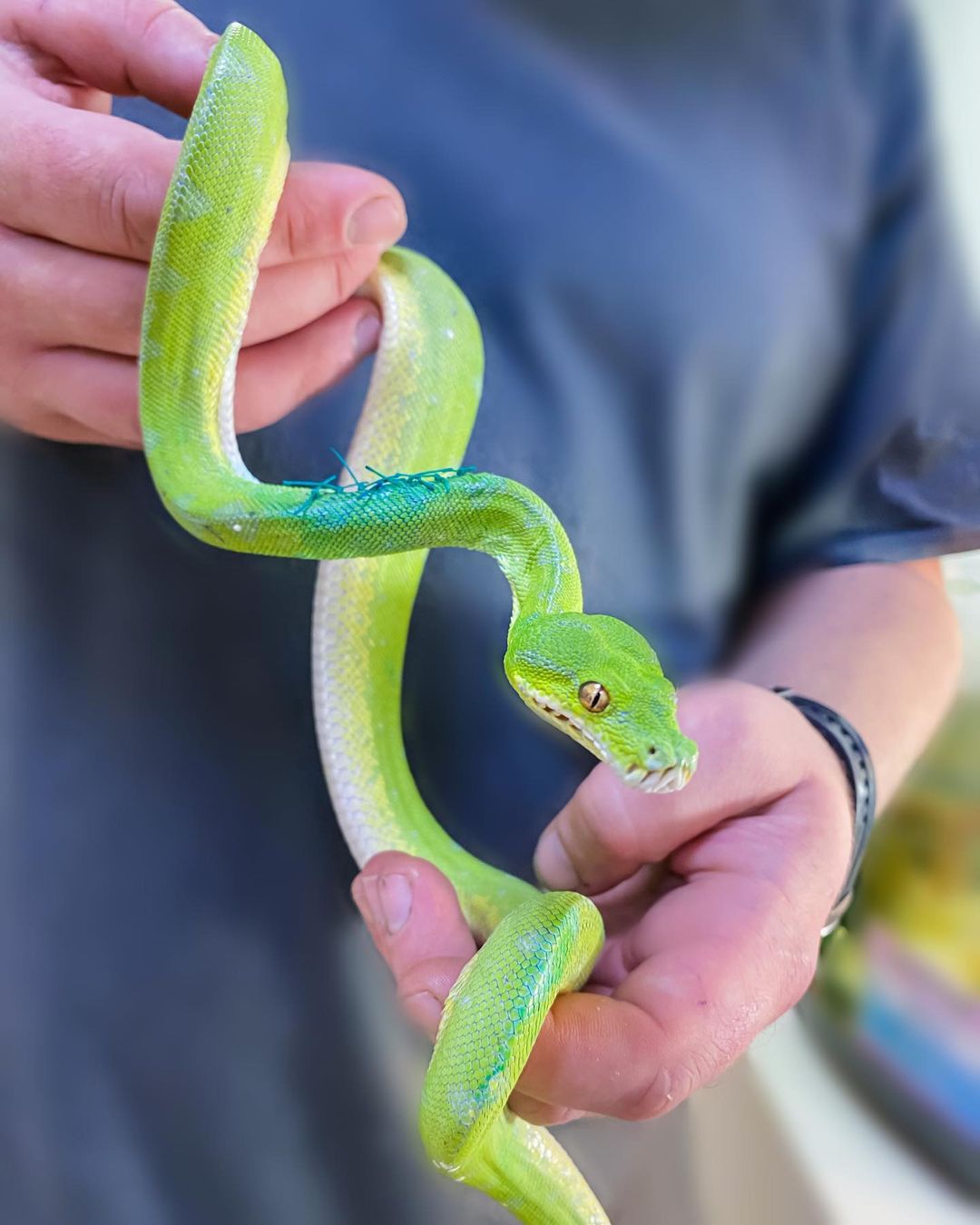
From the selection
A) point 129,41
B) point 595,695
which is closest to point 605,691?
point 595,695

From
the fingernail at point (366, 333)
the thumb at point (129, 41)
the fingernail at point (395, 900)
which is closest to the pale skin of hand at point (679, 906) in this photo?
the fingernail at point (395, 900)

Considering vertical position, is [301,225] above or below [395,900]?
above

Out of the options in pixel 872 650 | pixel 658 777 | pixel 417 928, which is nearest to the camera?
pixel 658 777

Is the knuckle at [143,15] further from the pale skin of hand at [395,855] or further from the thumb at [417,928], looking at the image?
the thumb at [417,928]

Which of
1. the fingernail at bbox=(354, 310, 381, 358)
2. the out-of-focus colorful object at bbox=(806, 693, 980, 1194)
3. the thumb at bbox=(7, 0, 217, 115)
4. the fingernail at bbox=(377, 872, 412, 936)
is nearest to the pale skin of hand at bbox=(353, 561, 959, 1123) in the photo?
the fingernail at bbox=(377, 872, 412, 936)

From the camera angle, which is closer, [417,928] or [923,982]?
[417,928]

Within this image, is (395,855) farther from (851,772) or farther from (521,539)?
(851,772)
